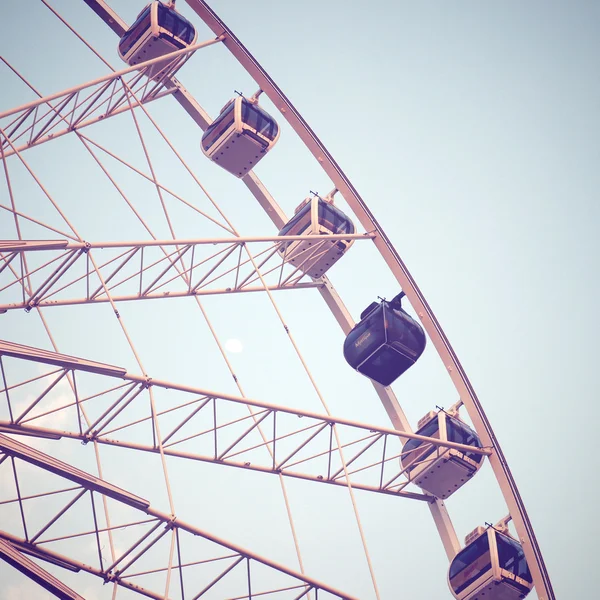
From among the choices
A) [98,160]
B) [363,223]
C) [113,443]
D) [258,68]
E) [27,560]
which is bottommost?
[27,560]

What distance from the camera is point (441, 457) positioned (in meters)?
14.0

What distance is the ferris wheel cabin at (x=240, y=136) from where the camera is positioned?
15188 mm

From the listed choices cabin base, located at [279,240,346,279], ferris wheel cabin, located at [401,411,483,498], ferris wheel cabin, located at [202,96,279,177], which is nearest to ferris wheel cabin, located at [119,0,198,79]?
ferris wheel cabin, located at [202,96,279,177]

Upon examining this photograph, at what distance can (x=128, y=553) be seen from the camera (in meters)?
10.8

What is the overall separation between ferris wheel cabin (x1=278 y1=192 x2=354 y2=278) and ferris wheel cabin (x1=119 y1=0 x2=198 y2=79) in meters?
3.84

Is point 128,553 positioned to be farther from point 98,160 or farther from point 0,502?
point 98,160

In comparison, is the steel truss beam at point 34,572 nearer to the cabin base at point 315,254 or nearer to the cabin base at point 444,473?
the cabin base at point 444,473

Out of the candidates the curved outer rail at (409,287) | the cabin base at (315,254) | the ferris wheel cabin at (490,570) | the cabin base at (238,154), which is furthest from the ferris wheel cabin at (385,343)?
the cabin base at (238,154)

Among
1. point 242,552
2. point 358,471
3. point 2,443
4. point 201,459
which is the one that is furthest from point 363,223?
point 2,443

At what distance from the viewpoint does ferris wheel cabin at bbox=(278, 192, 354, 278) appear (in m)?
15.0

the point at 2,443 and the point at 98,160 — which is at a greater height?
the point at 98,160

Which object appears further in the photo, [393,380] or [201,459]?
[393,380]

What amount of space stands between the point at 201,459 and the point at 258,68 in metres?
7.09

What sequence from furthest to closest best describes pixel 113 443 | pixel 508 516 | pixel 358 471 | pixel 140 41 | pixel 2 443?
1. pixel 140 41
2. pixel 508 516
3. pixel 358 471
4. pixel 113 443
5. pixel 2 443
